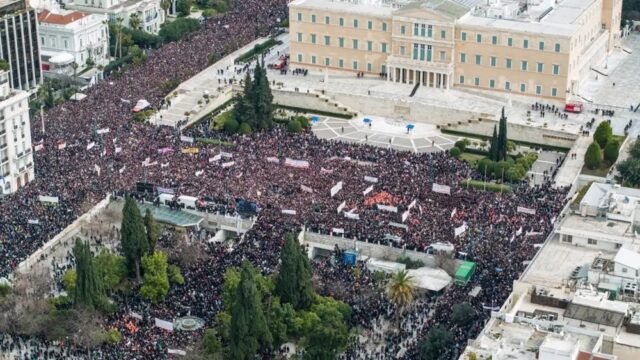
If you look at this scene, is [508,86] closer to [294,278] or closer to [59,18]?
[59,18]

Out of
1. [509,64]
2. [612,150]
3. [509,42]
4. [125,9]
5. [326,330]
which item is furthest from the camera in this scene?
[125,9]

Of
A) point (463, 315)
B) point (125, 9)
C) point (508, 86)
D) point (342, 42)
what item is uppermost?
point (125, 9)

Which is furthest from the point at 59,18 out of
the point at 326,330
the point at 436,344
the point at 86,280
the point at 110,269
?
the point at 436,344

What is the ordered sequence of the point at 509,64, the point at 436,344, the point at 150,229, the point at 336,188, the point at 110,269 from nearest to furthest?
the point at 436,344
the point at 110,269
the point at 150,229
the point at 336,188
the point at 509,64

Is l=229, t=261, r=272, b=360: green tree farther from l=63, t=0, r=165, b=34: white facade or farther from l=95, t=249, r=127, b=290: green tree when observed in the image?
l=63, t=0, r=165, b=34: white facade

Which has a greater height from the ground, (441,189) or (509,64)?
(509,64)

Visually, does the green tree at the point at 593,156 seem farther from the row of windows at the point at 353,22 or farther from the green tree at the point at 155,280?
the green tree at the point at 155,280

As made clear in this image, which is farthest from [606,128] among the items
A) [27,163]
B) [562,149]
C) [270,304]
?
[27,163]
